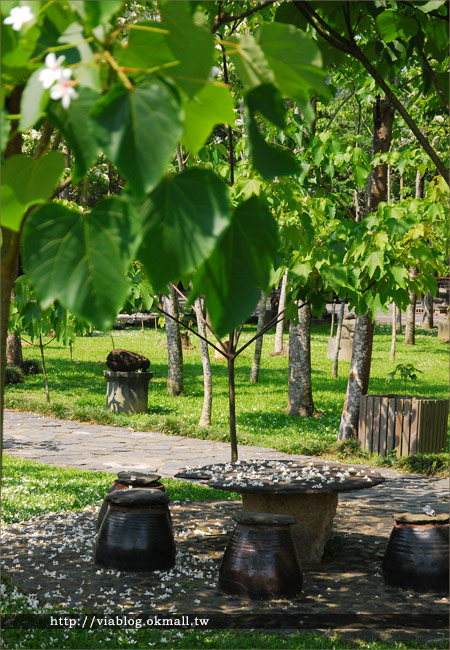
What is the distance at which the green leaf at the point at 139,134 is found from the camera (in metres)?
0.86

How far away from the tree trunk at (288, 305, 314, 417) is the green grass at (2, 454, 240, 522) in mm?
5213

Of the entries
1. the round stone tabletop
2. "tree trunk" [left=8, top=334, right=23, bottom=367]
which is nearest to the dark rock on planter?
"tree trunk" [left=8, top=334, right=23, bottom=367]

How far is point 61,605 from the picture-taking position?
5152 millimetres

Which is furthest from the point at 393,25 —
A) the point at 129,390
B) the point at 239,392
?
the point at 239,392

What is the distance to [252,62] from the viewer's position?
1032 millimetres

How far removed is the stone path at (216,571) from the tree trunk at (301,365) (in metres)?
4.70

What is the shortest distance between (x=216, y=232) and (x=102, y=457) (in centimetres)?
1028

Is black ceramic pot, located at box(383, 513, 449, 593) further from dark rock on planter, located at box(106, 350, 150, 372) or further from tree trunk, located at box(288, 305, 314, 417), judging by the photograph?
dark rock on planter, located at box(106, 350, 150, 372)

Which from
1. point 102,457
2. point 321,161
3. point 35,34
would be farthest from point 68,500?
point 35,34

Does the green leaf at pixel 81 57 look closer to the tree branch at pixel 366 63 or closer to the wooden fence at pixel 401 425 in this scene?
the tree branch at pixel 366 63

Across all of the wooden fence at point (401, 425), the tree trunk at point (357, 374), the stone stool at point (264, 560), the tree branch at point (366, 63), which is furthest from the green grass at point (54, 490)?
the tree branch at point (366, 63)

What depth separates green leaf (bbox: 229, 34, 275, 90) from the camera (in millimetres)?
1025

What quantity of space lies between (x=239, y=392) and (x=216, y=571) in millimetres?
11867

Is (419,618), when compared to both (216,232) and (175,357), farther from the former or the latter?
(175,357)
